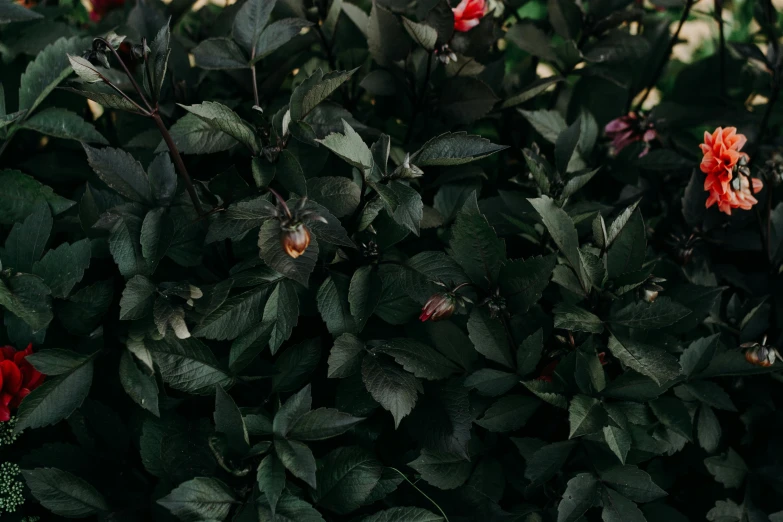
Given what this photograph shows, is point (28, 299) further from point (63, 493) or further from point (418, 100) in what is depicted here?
point (418, 100)

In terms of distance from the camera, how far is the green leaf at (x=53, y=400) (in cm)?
88

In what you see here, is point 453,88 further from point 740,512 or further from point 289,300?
point 740,512

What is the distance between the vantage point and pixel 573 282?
91 cm

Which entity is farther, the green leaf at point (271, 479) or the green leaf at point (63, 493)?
the green leaf at point (63, 493)

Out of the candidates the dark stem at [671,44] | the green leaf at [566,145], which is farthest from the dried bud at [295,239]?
the dark stem at [671,44]

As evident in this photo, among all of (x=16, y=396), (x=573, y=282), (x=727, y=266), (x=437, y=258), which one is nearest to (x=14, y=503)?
(x=16, y=396)

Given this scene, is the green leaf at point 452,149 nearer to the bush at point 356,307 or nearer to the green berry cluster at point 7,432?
the bush at point 356,307

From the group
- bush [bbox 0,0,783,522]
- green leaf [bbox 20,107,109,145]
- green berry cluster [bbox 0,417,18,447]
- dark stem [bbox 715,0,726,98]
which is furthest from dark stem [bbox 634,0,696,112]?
green berry cluster [bbox 0,417,18,447]

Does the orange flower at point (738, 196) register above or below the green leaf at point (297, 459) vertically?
above

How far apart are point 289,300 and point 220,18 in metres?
0.56

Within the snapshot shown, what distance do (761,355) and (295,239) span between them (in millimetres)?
636

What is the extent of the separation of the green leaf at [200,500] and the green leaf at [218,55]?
525 mm

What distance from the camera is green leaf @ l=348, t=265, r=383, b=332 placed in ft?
2.86

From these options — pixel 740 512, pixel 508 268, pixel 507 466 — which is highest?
pixel 508 268
